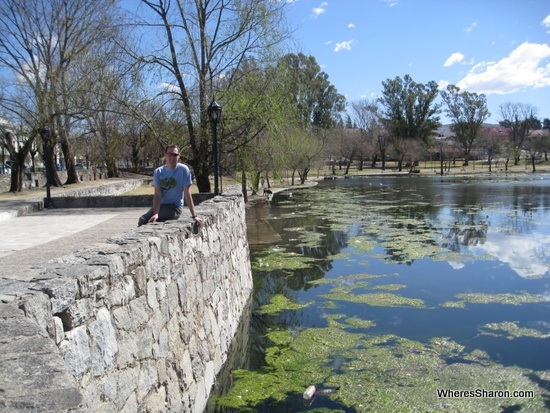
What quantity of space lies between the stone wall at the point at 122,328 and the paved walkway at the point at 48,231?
0.46 m

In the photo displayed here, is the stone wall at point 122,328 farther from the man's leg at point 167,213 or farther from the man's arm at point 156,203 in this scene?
the man's arm at point 156,203

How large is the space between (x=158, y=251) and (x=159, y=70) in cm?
1536

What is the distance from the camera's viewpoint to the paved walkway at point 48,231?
24.5 ft

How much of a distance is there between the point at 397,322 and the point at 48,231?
24.8 ft

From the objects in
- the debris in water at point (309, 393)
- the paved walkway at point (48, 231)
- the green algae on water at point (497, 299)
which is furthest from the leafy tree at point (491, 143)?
the debris in water at point (309, 393)

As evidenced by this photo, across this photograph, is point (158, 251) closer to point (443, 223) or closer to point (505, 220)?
point (443, 223)

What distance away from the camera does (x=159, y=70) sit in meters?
18.9

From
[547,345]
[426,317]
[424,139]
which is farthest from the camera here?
[424,139]

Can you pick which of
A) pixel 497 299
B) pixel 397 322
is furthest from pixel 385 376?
pixel 497 299

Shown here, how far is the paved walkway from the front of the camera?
7.46 metres

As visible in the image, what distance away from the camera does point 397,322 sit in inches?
342

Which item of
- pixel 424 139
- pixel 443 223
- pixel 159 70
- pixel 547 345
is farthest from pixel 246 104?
pixel 424 139

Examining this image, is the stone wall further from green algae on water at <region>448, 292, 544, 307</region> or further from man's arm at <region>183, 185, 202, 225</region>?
green algae on water at <region>448, 292, 544, 307</region>

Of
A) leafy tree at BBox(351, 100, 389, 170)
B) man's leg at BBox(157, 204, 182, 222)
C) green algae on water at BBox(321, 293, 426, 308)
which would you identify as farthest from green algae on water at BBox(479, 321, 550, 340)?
leafy tree at BBox(351, 100, 389, 170)
